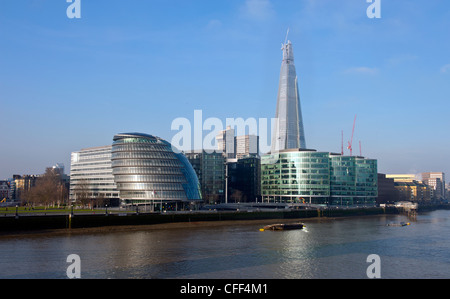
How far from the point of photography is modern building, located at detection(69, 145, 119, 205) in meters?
109

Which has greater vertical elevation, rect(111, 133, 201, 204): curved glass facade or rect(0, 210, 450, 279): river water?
rect(111, 133, 201, 204): curved glass facade

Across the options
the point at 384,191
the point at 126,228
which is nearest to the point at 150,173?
the point at 126,228

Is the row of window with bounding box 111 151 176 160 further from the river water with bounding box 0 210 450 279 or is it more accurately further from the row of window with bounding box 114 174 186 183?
the river water with bounding box 0 210 450 279

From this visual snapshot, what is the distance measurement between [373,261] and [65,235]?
40784 millimetres

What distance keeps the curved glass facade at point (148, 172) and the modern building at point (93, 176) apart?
767 cm

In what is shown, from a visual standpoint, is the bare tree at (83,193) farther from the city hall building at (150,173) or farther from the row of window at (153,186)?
the row of window at (153,186)

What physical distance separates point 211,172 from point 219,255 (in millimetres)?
108833

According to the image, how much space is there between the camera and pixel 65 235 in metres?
60.2

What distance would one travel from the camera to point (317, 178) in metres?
141

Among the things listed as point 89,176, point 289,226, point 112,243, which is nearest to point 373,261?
point 112,243

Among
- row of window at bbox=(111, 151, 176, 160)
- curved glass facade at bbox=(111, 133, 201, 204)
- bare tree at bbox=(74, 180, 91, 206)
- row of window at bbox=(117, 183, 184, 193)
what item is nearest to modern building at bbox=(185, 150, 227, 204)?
bare tree at bbox=(74, 180, 91, 206)

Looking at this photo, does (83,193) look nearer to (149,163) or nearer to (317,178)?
(149,163)

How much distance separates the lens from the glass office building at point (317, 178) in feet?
465

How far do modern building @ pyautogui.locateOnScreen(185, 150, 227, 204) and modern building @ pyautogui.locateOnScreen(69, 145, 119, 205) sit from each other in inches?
1596
